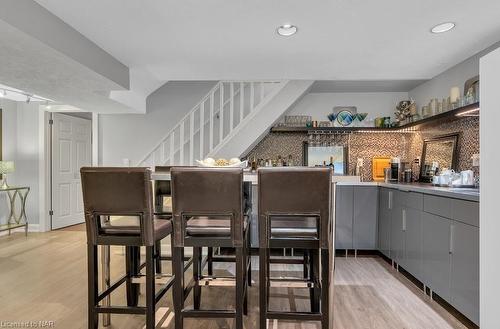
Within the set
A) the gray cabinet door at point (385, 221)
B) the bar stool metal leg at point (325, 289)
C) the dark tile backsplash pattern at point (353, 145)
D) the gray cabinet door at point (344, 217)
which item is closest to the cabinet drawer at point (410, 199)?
the gray cabinet door at point (385, 221)

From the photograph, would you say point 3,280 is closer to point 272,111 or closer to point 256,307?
point 256,307

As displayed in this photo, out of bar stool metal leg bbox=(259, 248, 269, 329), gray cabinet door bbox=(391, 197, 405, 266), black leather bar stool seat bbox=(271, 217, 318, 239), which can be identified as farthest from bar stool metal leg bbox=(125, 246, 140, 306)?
gray cabinet door bbox=(391, 197, 405, 266)

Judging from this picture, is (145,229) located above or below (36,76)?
below

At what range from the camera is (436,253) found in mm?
2547

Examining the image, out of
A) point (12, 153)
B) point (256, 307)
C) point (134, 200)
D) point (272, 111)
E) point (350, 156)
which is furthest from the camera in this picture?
point (12, 153)

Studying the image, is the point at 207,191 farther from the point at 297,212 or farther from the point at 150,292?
the point at 150,292

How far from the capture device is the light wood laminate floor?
2256 mm

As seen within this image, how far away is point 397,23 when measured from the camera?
2.41 meters

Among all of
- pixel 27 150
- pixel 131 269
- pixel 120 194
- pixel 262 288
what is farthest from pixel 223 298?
pixel 27 150

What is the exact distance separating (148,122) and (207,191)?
145 inches

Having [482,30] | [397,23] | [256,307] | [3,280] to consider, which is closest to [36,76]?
[3,280]

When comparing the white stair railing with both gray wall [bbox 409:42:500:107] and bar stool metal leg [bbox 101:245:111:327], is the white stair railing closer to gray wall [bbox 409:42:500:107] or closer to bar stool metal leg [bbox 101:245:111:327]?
gray wall [bbox 409:42:500:107]

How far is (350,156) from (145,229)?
3.64 meters

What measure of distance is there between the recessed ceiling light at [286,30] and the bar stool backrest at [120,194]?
1.60 metres
